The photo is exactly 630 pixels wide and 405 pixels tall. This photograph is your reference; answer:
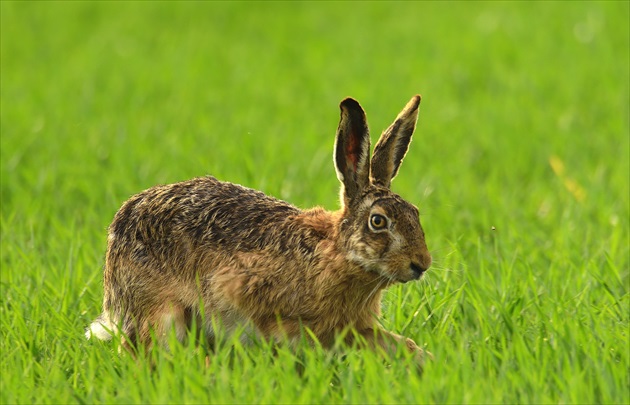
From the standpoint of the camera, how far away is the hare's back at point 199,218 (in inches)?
197

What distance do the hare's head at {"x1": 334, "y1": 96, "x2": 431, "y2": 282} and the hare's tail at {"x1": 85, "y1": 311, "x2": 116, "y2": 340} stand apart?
1.08 meters

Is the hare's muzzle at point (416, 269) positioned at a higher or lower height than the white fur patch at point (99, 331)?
higher

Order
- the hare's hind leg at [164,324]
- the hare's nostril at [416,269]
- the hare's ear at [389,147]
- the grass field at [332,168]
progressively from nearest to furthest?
1. the grass field at [332,168]
2. the hare's nostril at [416,269]
3. the hare's hind leg at [164,324]
4. the hare's ear at [389,147]

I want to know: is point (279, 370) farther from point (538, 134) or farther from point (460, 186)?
point (538, 134)

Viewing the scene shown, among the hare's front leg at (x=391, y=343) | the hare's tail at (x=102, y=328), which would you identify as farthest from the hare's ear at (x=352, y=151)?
the hare's tail at (x=102, y=328)

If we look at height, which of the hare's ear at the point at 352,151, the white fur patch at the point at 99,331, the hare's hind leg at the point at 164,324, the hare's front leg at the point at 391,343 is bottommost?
the white fur patch at the point at 99,331

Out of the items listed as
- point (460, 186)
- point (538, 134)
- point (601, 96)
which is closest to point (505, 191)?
point (460, 186)

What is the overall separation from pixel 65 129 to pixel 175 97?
142 cm

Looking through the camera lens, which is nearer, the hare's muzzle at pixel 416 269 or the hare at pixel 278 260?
the hare's muzzle at pixel 416 269

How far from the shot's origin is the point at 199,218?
16.6ft

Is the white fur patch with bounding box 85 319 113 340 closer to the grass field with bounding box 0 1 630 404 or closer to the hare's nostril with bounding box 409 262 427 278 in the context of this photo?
the grass field with bounding box 0 1 630 404

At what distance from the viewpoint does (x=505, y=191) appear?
8195mm

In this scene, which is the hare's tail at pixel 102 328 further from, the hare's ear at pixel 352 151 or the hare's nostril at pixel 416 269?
the hare's nostril at pixel 416 269

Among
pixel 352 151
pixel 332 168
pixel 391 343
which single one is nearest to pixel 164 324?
pixel 391 343
